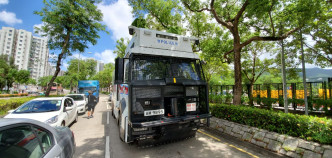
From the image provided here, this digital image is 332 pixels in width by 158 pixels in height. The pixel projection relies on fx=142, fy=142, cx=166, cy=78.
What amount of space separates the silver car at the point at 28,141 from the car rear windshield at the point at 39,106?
4424 mm

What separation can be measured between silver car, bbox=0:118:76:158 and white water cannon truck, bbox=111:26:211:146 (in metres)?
1.55

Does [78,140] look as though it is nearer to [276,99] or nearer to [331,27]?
[276,99]

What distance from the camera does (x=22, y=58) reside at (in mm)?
84812

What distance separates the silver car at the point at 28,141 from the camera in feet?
5.44

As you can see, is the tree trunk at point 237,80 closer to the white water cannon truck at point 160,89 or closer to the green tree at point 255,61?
the white water cannon truck at point 160,89

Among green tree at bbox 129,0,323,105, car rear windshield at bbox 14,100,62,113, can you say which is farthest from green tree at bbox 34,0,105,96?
car rear windshield at bbox 14,100,62,113

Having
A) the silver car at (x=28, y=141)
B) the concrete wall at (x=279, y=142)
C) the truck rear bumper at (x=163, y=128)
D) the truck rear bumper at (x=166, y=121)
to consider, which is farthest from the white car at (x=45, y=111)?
the concrete wall at (x=279, y=142)

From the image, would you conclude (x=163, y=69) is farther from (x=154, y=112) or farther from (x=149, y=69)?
(x=154, y=112)

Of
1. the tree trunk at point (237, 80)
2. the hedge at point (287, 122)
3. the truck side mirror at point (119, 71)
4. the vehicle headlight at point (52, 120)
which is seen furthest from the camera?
the tree trunk at point (237, 80)

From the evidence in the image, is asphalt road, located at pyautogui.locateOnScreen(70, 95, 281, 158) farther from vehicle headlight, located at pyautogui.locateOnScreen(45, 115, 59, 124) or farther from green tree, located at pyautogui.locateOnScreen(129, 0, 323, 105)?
green tree, located at pyautogui.locateOnScreen(129, 0, 323, 105)

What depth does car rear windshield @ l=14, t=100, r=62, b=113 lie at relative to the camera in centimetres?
555

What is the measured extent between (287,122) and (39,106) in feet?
30.1

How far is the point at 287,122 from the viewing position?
4469mm

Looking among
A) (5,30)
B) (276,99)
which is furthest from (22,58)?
(276,99)
